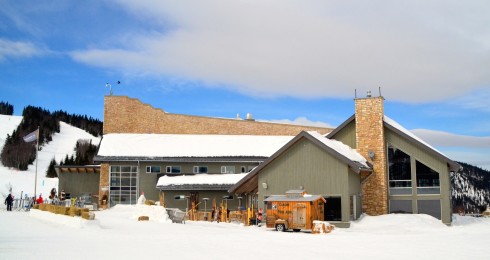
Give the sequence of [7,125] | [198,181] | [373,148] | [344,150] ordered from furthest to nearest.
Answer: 1. [7,125]
2. [198,181]
3. [373,148]
4. [344,150]

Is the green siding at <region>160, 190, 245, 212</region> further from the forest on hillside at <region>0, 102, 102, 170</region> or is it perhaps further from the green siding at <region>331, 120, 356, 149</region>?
the forest on hillside at <region>0, 102, 102, 170</region>

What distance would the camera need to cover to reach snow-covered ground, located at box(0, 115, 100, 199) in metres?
83.3

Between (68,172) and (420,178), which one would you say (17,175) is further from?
(420,178)

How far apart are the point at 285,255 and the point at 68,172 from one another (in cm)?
3994

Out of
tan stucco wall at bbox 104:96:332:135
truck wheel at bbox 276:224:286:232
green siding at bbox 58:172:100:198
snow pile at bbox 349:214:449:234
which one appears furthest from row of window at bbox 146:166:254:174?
truck wheel at bbox 276:224:286:232

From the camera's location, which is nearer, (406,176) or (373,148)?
(406,176)

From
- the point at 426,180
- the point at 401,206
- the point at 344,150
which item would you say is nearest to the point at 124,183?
the point at 344,150

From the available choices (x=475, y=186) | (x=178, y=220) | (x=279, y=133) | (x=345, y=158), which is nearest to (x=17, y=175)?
(x=279, y=133)

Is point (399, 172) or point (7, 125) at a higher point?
point (7, 125)

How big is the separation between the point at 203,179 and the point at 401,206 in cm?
1767

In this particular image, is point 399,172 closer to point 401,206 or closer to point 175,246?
point 401,206

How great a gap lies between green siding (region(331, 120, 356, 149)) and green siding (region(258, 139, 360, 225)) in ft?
13.2

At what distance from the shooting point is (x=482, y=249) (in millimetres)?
18250

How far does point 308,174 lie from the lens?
31422 mm
